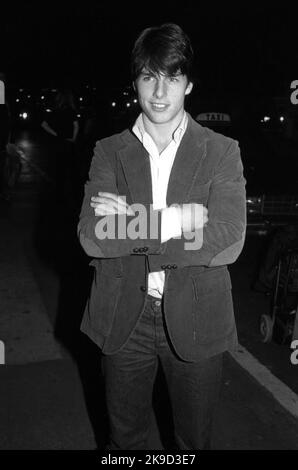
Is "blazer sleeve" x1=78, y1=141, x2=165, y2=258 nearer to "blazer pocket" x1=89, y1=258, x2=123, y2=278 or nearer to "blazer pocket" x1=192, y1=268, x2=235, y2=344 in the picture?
"blazer pocket" x1=89, y1=258, x2=123, y2=278

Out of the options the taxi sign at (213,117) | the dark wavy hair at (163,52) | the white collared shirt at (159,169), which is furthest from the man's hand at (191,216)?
the taxi sign at (213,117)

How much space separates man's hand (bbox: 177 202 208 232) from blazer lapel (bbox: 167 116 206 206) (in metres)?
0.06

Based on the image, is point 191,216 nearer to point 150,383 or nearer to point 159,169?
point 159,169

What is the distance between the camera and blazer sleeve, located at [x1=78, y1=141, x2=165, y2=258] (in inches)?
84.4

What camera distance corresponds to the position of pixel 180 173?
2201mm

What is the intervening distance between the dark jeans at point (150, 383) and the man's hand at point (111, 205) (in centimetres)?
37

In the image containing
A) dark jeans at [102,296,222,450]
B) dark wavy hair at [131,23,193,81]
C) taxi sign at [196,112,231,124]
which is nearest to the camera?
dark wavy hair at [131,23,193,81]

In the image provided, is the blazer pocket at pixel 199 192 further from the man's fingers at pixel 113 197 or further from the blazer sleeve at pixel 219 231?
the man's fingers at pixel 113 197

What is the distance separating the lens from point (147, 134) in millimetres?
2305

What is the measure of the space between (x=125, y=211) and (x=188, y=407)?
831 mm

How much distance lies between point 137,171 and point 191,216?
288mm

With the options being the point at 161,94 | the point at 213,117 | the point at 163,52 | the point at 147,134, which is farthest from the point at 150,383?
the point at 213,117

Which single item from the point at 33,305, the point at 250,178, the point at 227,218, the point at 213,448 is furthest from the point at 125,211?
the point at 250,178

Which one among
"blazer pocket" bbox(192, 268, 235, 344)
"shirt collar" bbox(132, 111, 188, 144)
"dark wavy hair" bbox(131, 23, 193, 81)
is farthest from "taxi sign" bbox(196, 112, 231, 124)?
"blazer pocket" bbox(192, 268, 235, 344)
